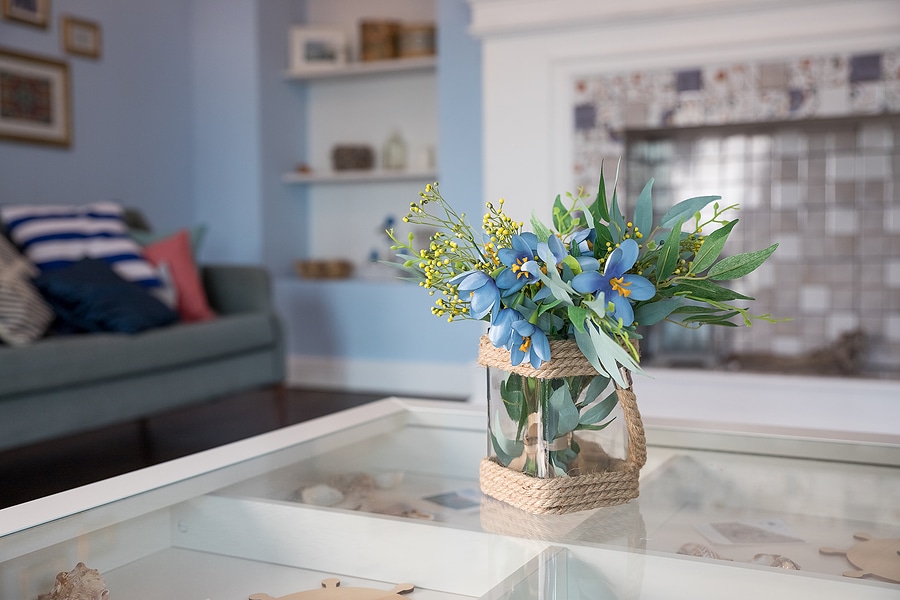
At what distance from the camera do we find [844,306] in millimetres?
3566

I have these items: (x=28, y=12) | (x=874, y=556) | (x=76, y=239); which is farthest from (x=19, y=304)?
(x=874, y=556)

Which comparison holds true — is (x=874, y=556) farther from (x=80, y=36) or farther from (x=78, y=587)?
(x=80, y=36)

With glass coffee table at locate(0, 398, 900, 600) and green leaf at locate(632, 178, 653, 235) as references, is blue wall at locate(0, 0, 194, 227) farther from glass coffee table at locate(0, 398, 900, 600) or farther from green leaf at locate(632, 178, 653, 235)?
green leaf at locate(632, 178, 653, 235)

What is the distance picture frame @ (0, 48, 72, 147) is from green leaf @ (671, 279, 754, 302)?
3724 mm

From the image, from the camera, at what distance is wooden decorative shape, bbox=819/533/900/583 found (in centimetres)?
91

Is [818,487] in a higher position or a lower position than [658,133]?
lower

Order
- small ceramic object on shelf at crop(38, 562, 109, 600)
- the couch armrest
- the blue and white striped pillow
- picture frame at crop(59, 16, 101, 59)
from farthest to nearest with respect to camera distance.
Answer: picture frame at crop(59, 16, 101, 59) → the couch armrest → the blue and white striped pillow → small ceramic object on shelf at crop(38, 562, 109, 600)

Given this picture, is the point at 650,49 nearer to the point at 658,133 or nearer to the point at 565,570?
the point at 658,133

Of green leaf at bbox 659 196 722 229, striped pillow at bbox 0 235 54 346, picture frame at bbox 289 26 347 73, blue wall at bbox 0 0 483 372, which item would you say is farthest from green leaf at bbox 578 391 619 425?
picture frame at bbox 289 26 347 73

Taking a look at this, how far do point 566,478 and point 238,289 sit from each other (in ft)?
9.72

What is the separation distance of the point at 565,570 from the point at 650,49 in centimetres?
303

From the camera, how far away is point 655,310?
40.6 inches

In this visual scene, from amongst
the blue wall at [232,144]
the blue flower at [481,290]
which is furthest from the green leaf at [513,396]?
the blue wall at [232,144]

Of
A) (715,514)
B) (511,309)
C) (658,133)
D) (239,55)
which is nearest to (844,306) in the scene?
(658,133)
